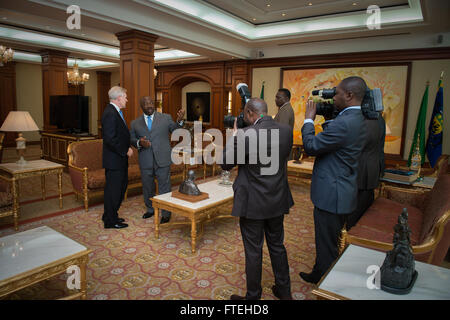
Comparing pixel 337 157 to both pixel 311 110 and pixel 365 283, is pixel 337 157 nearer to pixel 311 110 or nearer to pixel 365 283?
pixel 311 110

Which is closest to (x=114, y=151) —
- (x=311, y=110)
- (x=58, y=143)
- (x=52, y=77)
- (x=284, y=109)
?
(x=311, y=110)

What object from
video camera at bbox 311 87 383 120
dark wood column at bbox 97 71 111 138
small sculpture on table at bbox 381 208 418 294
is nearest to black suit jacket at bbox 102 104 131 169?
video camera at bbox 311 87 383 120

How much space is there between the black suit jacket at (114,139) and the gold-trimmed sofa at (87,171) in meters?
0.98

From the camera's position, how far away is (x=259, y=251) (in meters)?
2.17

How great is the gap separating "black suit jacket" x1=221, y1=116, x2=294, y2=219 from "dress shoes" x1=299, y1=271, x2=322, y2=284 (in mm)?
877

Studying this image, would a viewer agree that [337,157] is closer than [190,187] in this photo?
Yes

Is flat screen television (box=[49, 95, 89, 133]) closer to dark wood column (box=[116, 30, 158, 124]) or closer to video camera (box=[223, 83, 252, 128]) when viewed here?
dark wood column (box=[116, 30, 158, 124])

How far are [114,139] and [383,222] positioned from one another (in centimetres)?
303

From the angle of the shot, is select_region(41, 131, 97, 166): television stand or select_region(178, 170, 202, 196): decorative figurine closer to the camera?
select_region(178, 170, 202, 196): decorative figurine

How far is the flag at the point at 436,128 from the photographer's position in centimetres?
589

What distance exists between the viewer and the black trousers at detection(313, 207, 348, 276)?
238cm

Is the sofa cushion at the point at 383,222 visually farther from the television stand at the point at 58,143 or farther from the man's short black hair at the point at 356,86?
the television stand at the point at 58,143

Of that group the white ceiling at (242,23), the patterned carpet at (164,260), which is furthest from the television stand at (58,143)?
the patterned carpet at (164,260)
